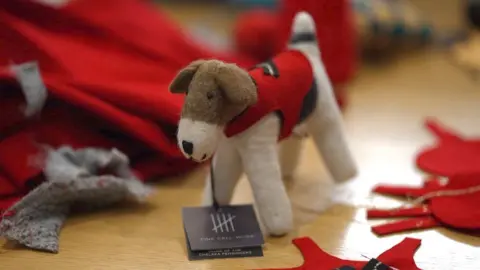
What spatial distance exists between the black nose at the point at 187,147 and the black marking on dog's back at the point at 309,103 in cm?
13

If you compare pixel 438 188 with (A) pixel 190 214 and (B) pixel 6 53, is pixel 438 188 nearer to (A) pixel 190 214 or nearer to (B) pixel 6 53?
(A) pixel 190 214

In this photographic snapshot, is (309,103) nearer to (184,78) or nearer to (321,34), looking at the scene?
(184,78)

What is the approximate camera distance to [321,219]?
2.28 ft

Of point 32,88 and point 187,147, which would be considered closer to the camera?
point 187,147

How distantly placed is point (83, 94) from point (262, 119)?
0.73 ft

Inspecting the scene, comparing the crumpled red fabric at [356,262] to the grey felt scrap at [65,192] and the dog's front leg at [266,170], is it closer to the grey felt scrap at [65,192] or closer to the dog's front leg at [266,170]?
the dog's front leg at [266,170]

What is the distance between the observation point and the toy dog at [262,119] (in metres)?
0.57

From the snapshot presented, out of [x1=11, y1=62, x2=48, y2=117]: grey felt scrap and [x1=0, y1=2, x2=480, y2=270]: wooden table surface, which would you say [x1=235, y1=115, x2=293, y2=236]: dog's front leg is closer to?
[x1=0, y1=2, x2=480, y2=270]: wooden table surface

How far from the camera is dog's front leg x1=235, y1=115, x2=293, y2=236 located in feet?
2.03

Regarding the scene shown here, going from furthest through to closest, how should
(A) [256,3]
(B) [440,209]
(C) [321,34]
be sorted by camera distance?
(A) [256,3] < (C) [321,34] < (B) [440,209]

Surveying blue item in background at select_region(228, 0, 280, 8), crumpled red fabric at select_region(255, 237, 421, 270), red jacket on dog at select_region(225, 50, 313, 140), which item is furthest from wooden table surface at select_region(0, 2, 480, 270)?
blue item in background at select_region(228, 0, 280, 8)

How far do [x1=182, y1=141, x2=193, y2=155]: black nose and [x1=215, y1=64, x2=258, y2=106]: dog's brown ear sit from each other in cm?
5

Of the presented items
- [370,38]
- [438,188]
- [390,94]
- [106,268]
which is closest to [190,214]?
[106,268]

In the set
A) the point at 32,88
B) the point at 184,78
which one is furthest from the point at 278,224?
the point at 32,88
